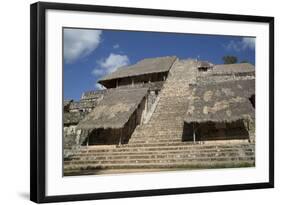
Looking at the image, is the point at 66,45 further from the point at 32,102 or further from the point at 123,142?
the point at 123,142

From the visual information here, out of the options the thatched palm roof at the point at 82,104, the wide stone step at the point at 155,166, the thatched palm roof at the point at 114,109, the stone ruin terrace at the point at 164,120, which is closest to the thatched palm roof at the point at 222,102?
the stone ruin terrace at the point at 164,120

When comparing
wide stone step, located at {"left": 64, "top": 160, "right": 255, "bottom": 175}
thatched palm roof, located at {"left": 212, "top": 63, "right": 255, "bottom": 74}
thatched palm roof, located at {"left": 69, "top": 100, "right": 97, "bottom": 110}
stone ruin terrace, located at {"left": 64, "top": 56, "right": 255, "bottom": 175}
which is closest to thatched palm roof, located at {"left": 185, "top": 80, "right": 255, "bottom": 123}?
stone ruin terrace, located at {"left": 64, "top": 56, "right": 255, "bottom": 175}

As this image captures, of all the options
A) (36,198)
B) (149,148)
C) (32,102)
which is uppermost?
(32,102)

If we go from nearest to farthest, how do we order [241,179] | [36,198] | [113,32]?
[36,198]
[113,32]
[241,179]

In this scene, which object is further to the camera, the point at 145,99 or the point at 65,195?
the point at 145,99

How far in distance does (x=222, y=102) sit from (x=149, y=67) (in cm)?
100

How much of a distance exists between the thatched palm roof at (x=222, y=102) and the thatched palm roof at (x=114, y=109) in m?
0.62

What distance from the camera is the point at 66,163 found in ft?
22.4

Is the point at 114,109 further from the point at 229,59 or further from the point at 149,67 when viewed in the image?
the point at 229,59

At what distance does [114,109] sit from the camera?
7.27 metres

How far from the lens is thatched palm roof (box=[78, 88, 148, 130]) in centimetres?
710

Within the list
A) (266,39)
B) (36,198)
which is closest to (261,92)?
(266,39)

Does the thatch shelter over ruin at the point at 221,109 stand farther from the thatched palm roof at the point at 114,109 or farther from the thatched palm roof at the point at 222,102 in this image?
the thatched palm roof at the point at 114,109

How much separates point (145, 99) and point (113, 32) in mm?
858
